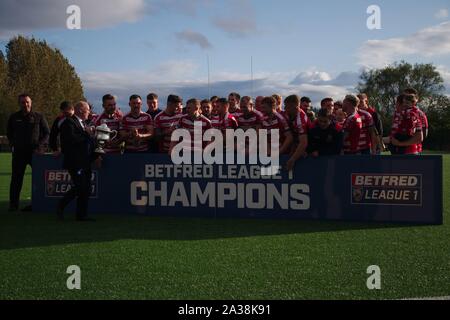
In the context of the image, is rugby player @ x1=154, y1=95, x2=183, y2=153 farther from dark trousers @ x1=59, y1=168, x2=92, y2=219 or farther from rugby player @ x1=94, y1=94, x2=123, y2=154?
dark trousers @ x1=59, y1=168, x2=92, y2=219

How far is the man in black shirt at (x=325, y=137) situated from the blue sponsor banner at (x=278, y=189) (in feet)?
0.71

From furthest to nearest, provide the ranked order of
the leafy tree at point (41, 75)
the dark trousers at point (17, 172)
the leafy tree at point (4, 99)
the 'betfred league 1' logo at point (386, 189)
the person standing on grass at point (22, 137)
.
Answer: the leafy tree at point (41, 75)
the leafy tree at point (4, 99)
the person standing on grass at point (22, 137)
the dark trousers at point (17, 172)
the 'betfred league 1' logo at point (386, 189)

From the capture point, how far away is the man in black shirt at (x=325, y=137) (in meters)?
9.14

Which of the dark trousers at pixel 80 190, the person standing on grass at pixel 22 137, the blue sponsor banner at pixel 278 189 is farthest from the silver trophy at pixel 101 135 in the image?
the person standing on grass at pixel 22 137

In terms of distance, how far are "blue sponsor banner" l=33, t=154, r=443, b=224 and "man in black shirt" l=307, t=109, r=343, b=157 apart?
217 millimetres

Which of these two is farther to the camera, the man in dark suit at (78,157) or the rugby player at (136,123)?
the rugby player at (136,123)

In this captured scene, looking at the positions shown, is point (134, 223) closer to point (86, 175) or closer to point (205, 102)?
point (86, 175)

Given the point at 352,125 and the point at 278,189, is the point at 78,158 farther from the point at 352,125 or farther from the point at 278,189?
the point at 352,125

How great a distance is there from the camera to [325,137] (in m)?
9.13

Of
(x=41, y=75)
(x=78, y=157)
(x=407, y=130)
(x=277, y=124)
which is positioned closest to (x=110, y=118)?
(x=78, y=157)

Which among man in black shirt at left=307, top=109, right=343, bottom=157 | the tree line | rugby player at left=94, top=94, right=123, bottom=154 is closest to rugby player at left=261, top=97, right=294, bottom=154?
man in black shirt at left=307, top=109, right=343, bottom=157

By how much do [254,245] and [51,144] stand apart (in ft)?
17.8

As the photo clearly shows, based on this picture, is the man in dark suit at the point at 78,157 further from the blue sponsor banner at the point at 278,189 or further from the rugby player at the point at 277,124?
the rugby player at the point at 277,124

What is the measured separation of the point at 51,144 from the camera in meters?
10.6
